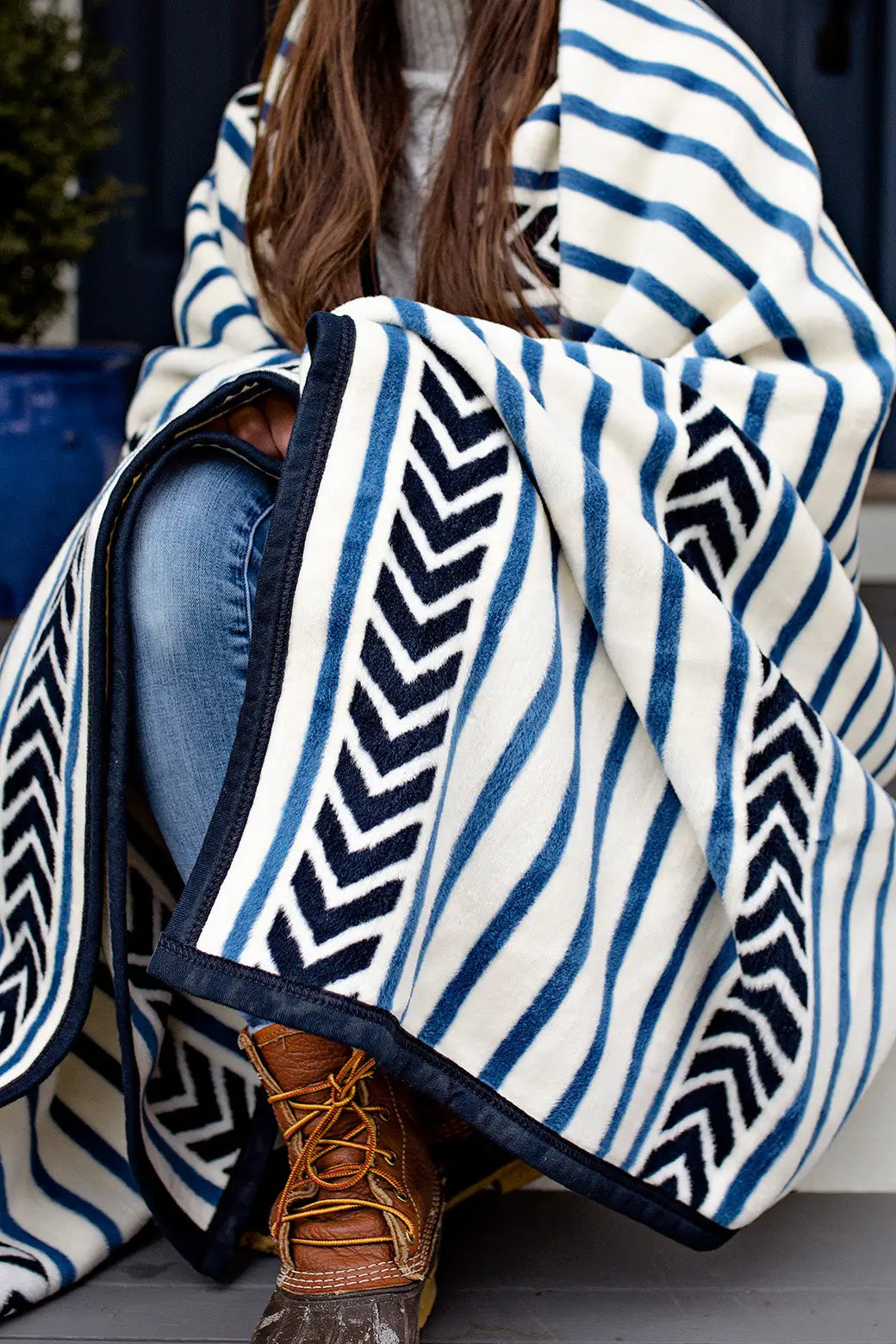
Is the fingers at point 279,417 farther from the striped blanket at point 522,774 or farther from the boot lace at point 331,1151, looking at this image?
the boot lace at point 331,1151

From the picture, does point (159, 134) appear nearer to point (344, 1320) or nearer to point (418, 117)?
point (418, 117)

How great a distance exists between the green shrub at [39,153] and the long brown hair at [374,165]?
1.13ft

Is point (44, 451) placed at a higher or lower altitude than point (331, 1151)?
higher

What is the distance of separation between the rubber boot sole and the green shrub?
1029 mm

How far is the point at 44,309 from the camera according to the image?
1404 millimetres

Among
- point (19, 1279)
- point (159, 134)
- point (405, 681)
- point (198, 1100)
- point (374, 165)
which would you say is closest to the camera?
point (405, 681)

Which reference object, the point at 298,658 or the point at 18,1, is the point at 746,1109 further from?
the point at 18,1

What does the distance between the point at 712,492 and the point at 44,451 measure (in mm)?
701

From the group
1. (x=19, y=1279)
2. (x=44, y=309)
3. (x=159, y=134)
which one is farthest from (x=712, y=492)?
(x=159, y=134)

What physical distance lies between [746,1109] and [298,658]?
0.39 metres

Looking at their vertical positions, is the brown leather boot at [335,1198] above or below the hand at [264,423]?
below

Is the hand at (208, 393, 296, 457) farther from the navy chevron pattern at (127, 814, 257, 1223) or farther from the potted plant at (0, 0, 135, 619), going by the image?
the potted plant at (0, 0, 135, 619)

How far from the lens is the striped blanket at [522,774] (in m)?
0.67

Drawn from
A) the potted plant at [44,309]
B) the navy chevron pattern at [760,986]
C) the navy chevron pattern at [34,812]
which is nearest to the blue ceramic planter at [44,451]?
the potted plant at [44,309]
